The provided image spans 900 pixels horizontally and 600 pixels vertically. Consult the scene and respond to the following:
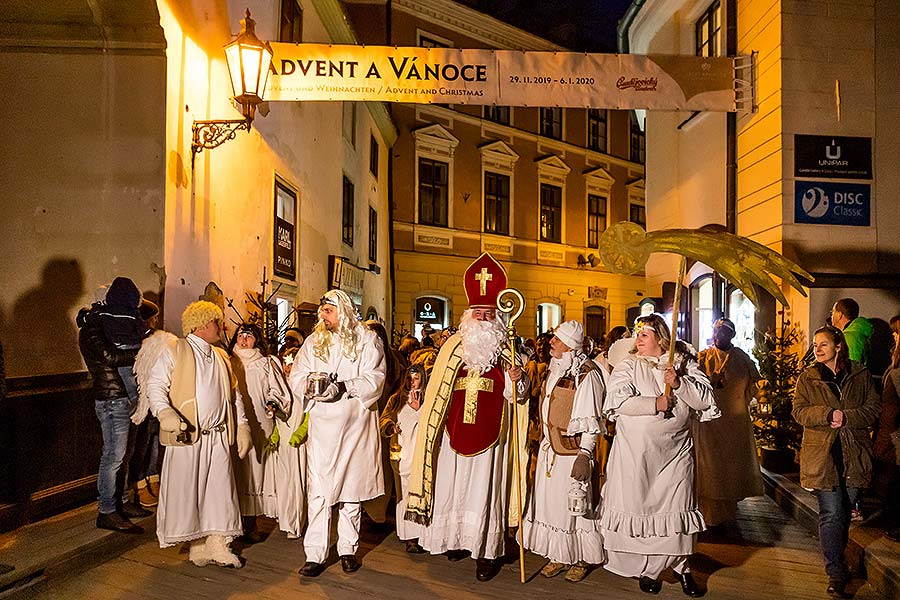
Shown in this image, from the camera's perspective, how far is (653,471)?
5391 millimetres

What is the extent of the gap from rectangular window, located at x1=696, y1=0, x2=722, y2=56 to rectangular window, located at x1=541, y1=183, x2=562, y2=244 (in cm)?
1438

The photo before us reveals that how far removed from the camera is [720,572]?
6.02m

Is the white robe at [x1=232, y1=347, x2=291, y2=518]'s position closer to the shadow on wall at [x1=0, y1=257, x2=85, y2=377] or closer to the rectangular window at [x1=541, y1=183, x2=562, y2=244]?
the shadow on wall at [x1=0, y1=257, x2=85, y2=377]

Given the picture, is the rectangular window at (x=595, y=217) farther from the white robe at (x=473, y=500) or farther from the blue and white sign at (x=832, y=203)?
the white robe at (x=473, y=500)

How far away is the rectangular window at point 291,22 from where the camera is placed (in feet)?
41.5

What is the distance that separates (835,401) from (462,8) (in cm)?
2235

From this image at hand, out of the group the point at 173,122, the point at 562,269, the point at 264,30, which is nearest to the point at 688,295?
the point at 264,30

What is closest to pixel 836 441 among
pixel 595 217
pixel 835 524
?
pixel 835 524

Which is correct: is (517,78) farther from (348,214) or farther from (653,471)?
(348,214)

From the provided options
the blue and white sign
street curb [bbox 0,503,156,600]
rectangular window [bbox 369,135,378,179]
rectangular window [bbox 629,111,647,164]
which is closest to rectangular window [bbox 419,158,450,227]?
rectangular window [bbox 369,135,378,179]

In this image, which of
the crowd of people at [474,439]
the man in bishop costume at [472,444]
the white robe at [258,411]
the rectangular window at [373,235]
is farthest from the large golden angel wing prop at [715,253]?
the rectangular window at [373,235]

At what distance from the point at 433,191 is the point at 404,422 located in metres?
18.8

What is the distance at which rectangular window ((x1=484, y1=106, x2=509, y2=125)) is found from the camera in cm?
2688

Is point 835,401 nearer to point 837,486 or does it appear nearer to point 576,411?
point 837,486
